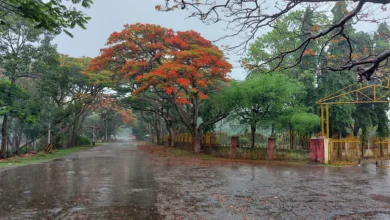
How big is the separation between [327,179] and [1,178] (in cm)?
1118

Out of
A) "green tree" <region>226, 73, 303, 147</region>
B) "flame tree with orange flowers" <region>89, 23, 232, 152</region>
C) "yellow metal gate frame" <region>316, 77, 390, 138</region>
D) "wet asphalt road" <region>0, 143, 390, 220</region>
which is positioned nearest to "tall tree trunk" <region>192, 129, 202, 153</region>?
"flame tree with orange flowers" <region>89, 23, 232, 152</region>

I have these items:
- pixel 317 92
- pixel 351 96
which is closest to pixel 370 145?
pixel 351 96

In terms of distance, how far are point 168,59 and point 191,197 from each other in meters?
15.8

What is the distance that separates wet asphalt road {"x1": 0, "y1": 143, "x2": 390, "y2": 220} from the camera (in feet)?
19.7

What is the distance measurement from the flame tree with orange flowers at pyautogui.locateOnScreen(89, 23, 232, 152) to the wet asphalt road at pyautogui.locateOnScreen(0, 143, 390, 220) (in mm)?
8915

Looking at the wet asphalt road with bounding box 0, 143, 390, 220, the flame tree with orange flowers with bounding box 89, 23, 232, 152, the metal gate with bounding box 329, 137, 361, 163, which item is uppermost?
the flame tree with orange flowers with bounding box 89, 23, 232, 152

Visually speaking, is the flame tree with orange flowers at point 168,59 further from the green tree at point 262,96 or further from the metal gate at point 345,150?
the metal gate at point 345,150

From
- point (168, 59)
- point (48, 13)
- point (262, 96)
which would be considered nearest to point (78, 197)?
point (48, 13)

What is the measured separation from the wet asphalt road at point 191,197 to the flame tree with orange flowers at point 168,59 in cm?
892

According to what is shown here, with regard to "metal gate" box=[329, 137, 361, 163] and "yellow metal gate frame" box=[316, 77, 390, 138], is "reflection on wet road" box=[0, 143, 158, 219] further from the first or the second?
"metal gate" box=[329, 137, 361, 163]

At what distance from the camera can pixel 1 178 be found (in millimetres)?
10891

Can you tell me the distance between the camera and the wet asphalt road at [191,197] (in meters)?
6.01

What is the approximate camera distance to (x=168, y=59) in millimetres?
22188

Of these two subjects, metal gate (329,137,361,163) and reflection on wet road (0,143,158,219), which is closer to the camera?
reflection on wet road (0,143,158,219)
